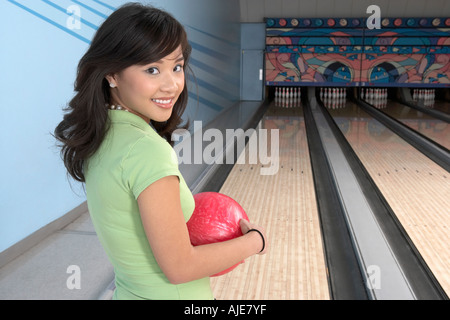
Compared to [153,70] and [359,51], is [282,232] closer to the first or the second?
[153,70]

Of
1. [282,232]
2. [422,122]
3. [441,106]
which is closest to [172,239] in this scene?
[282,232]

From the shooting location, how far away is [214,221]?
803mm

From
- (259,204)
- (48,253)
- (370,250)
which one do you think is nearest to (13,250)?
(48,253)

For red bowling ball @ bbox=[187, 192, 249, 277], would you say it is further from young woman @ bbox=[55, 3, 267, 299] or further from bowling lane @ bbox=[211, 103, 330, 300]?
bowling lane @ bbox=[211, 103, 330, 300]

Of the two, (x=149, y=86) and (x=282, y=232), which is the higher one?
(x=149, y=86)

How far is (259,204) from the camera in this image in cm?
264

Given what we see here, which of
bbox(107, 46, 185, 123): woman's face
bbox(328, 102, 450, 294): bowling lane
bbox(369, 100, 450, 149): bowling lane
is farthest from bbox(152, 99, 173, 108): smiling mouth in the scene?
bbox(369, 100, 450, 149): bowling lane

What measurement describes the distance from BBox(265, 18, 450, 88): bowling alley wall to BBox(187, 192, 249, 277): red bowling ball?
23.7 feet

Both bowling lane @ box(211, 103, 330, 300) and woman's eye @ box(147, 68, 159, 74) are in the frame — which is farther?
bowling lane @ box(211, 103, 330, 300)

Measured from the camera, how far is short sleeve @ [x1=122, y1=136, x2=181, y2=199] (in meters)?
0.57

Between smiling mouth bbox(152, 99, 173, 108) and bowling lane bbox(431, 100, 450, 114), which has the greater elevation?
smiling mouth bbox(152, 99, 173, 108)

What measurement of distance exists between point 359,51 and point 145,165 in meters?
7.57
